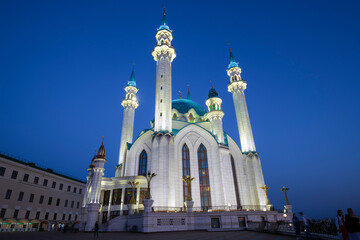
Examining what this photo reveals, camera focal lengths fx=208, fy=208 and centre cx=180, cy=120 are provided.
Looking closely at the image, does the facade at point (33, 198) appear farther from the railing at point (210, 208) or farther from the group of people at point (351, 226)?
the group of people at point (351, 226)

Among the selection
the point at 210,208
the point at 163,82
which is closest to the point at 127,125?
the point at 163,82

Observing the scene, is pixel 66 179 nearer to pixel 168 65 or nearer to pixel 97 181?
pixel 97 181

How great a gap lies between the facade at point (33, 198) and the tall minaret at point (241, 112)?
115ft

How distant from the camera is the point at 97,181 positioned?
28312mm

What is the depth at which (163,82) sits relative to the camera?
1422 inches

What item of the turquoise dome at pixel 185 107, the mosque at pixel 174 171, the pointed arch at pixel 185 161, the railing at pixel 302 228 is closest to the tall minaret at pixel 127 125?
the mosque at pixel 174 171

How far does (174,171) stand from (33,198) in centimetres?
2352

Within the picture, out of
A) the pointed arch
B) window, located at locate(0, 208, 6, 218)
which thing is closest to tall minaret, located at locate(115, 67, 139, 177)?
the pointed arch

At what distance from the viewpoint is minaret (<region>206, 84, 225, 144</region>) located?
122 ft

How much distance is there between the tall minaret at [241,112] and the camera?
37.6 m

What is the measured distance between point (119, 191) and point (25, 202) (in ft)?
47.9

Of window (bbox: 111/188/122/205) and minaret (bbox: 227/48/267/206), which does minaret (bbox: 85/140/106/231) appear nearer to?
window (bbox: 111/188/122/205)

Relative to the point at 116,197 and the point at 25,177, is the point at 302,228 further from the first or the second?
the point at 25,177

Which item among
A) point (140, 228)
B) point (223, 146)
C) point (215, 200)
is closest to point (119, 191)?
point (140, 228)
